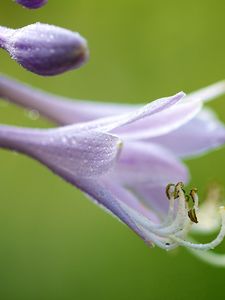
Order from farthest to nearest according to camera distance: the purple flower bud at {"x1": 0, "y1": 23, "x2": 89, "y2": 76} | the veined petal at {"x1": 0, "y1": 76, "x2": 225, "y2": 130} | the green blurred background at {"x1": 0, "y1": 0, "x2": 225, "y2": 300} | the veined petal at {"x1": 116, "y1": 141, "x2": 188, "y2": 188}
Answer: the green blurred background at {"x1": 0, "y1": 0, "x2": 225, "y2": 300} < the veined petal at {"x1": 0, "y1": 76, "x2": 225, "y2": 130} < the veined petal at {"x1": 116, "y1": 141, "x2": 188, "y2": 188} < the purple flower bud at {"x1": 0, "y1": 23, "x2": 89, "y2": 76}

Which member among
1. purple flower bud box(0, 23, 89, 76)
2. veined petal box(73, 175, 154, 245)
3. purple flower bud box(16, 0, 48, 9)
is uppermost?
purple flower bud box(16, 0, 48, 9)

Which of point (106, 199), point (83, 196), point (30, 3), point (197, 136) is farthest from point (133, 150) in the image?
point (83, 196)

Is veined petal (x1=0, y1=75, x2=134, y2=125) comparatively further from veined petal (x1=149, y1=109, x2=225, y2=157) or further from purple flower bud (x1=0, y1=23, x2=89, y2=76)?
purple flower bud (x1=0, y1=23, x2=89, y2=76)

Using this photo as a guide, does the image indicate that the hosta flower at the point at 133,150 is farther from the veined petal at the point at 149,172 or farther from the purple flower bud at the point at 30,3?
the purple flower bud at the point at 30,3

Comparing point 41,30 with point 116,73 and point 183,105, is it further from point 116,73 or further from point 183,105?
point 116,73

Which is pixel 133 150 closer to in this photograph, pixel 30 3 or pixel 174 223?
pixel 174 223

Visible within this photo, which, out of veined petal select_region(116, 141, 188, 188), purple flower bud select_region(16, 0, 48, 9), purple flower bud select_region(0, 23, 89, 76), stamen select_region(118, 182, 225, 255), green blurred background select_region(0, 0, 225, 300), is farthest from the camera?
green blurred background select_region(0, 0, 225, 300)

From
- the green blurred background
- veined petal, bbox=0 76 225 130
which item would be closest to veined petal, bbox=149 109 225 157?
veined petal, bbox=0 76 225 130

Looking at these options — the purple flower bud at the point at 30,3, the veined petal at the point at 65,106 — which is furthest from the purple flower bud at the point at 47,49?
the veined petal at the point at 65,106
